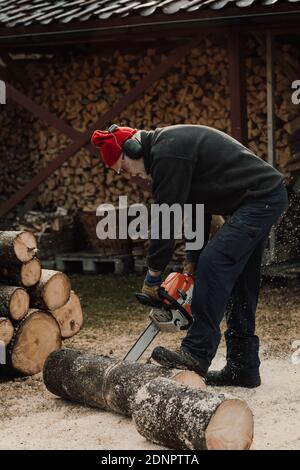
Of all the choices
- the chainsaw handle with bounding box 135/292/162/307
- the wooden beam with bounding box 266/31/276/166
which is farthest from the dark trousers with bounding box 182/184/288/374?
the wooden beam with bounding box 266/31/276/166

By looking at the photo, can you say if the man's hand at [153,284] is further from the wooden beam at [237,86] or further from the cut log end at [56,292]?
the wooden beam at [237,86]

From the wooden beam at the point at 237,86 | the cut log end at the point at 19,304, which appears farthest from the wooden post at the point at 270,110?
the cut log end at the point at 19,304

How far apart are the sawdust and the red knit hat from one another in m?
1.57

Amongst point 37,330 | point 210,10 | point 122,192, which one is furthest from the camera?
point 122,192

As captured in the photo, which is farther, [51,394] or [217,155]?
[51,394]

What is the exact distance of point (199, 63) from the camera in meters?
10.8

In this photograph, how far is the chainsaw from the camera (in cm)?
554

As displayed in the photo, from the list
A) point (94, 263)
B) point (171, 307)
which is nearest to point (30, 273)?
point (171, 307)

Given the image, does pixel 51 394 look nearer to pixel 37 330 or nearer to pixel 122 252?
pixel 37 330

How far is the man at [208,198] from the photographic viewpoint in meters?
5.44

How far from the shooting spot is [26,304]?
21.5 ft

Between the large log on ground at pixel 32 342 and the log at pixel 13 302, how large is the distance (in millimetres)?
73
